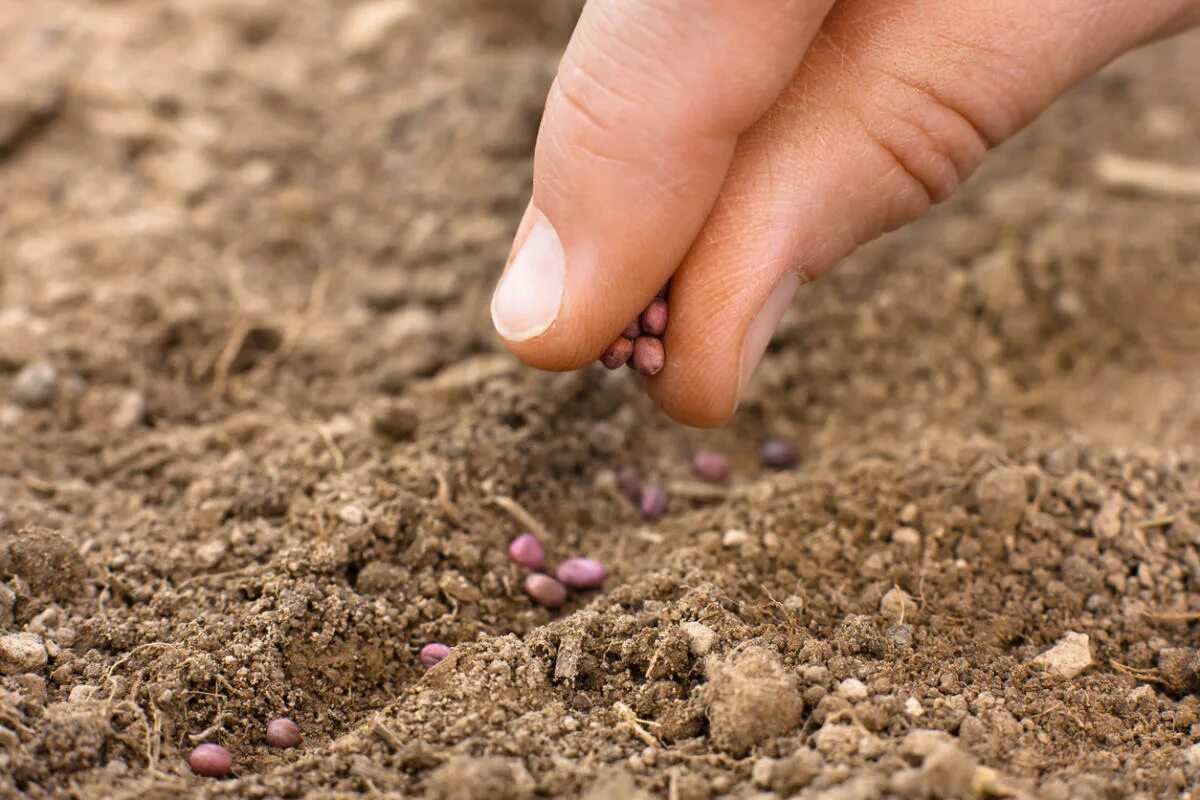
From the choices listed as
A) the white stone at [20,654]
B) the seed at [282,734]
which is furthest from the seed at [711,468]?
the white stone at [20,654]

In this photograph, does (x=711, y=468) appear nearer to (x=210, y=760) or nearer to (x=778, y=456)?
(x=778, y=456)

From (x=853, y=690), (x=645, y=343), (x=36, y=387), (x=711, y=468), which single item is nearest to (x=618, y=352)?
(x=645, y=343)

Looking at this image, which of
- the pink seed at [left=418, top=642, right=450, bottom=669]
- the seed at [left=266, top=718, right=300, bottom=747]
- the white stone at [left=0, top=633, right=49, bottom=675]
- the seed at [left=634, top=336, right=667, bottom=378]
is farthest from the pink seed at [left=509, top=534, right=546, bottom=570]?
the white stone at [left=0, top=633, right=49, bottom=675]

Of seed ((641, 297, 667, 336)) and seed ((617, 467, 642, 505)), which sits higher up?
seed ((641, 297, 667, 336))

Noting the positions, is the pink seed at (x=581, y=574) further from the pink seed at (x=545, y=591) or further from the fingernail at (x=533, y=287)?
the fingernail at (x=533, y=287)

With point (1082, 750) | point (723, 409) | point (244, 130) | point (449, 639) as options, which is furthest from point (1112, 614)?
point (244, 130)

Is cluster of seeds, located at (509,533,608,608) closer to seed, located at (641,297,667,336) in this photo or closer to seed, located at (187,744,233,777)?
seed, located at (641,297,667,336)

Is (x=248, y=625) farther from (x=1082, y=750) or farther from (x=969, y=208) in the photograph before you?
(x=969, y=208)
